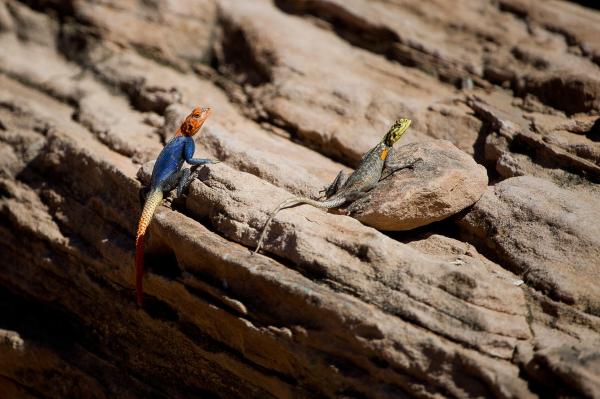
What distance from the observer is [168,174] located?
5.59 metres

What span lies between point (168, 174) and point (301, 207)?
1457mm

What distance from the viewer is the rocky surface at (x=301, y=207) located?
4535mm

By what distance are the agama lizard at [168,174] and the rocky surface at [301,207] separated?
137 millimetres

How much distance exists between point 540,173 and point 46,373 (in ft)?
21.0

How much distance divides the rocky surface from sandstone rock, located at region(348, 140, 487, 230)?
3cm

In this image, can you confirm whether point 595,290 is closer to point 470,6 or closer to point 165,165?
point 165,165

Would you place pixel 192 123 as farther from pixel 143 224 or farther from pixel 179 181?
pixel 143 224

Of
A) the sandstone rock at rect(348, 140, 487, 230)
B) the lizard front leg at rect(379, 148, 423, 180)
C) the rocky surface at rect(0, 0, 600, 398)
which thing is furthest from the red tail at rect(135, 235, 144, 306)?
the lizard front leg at rect(379, 148, 423, 180)

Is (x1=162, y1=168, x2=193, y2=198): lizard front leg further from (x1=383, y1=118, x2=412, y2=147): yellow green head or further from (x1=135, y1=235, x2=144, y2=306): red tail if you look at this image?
(x1=383, y1=118, x2=412, y2=147): yellow green head

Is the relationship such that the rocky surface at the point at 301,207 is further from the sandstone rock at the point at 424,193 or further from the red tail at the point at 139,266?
the red tail at the point at 139,266

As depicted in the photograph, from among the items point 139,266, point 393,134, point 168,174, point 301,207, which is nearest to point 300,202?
point 301,207

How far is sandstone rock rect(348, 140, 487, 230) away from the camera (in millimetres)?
5297

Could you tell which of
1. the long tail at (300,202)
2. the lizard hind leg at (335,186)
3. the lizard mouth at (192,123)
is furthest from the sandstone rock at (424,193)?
the lizard mouth at (192,123)

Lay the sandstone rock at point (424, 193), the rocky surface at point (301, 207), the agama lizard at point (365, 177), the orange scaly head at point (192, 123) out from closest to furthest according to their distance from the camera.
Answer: the rocky surface at point (301, 207) → the sandstone rock at point (424, 193) → the agama lizard at point (365, 177) → the orange scaly head at point (192, 123)
